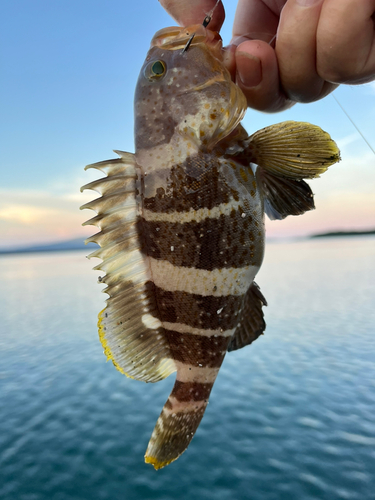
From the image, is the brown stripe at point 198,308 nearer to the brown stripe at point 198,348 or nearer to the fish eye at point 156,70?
the brown stripe at point 198,348

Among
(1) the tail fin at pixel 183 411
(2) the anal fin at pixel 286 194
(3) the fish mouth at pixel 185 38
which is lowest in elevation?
(1) the tail fin at pixel 183 411

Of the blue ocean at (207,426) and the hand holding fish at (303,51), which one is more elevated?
the hand holding fish at (303,51)

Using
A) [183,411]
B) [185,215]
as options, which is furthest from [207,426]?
[185,215]

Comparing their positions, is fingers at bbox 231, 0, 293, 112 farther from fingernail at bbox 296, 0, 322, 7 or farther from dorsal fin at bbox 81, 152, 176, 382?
dorsal fin at bbox 81, 152, 176, 382

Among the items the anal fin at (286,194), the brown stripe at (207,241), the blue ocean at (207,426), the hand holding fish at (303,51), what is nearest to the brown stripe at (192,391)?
the brown stripe at (207,241)

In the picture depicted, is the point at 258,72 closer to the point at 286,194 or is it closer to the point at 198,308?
the point at 286,194

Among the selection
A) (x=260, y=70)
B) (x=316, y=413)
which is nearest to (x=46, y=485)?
(x=316, y=413)

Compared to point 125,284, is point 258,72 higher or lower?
higher

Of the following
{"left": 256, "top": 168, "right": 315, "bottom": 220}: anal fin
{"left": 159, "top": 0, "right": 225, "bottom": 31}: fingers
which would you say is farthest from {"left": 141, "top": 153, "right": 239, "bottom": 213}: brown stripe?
{"left": 159, "top": 0, "right": 225, "bottom": 31}: fingers
